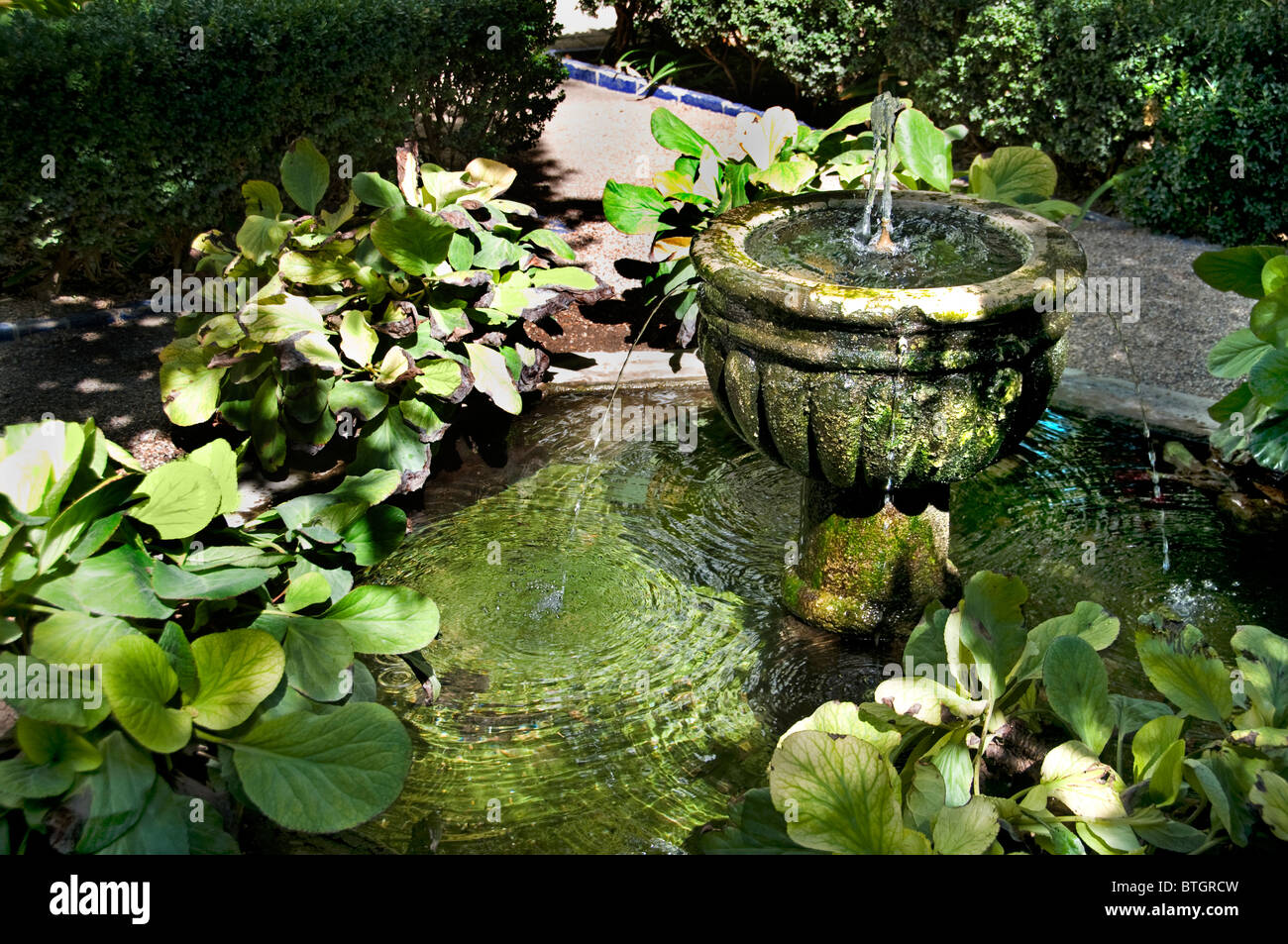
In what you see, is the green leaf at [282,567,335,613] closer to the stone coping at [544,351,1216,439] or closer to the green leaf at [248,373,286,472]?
the green leaf at [248,373,286,472]

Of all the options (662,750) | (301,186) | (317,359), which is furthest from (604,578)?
(301,186)

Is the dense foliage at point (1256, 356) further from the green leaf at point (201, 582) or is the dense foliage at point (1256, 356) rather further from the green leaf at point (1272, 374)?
the green leaf at point (201, 582)

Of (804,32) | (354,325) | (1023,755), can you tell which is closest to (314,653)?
(1023,755)

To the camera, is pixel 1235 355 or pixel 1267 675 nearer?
pixel 1267 675

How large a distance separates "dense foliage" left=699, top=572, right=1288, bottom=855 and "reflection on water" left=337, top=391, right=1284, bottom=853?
89 centimetres

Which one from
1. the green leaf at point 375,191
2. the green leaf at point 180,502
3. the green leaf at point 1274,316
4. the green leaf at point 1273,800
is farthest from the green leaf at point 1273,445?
the green leaf at point 180,502

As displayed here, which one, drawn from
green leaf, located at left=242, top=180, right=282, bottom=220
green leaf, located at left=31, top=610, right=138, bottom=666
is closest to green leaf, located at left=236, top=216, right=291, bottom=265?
green leaf, located at left=242, top=180, right=282, bottom=220

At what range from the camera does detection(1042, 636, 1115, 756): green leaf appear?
84.2 inches

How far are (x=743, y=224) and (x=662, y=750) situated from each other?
1.86 meters

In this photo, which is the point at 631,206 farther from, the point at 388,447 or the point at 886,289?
the point at 886,289

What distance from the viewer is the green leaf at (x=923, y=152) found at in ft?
15.5

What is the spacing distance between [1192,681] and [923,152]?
312 centimetres

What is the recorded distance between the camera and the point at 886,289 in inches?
126
